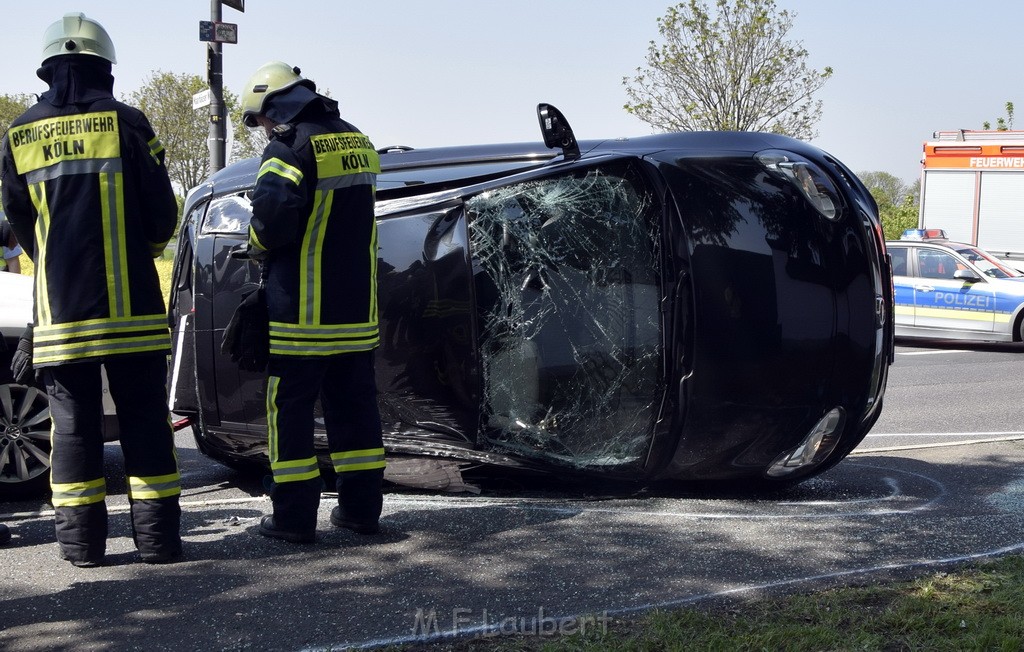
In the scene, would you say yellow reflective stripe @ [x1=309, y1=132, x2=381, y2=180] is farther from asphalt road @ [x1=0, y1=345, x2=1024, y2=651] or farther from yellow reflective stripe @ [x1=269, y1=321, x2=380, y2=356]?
asphalt road @ [x1=0, y1=345, x2=1024, y2=651]

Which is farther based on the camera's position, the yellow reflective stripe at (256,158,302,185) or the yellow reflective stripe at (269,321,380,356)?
the yellow reflective stripe at (269,321,380,356)

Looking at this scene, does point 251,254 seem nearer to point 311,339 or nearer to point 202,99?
point 311,339

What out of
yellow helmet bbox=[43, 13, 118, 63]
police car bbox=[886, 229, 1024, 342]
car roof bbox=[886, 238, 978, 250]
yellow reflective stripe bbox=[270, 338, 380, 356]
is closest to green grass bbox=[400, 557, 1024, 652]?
yellow reflective stripe bbox=[270, 338, 380, 356]

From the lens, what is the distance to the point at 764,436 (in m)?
4.55

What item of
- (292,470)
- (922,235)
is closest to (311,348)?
(292,470)

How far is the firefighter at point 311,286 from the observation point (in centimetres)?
410

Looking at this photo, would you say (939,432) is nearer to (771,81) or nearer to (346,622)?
(346,622)

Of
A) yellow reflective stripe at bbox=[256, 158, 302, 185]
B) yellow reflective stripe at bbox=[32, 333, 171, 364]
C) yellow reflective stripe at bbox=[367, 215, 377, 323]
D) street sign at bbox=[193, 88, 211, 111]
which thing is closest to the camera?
yellow reflective stripe at bbox=[32, 333, 171, 364]

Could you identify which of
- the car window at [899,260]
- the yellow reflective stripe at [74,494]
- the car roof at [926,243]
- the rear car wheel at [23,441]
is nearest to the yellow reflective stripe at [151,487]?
the yellow reflective stripe at [74,494]

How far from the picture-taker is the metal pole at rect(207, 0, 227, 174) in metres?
Result: 11.8

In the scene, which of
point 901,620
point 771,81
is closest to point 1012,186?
point 771,81

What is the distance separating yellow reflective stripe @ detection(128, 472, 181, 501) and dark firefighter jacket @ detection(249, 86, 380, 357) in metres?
0.62

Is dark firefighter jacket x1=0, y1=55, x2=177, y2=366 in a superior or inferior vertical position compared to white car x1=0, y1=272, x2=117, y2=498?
superior

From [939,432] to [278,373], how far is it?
4.77 m
